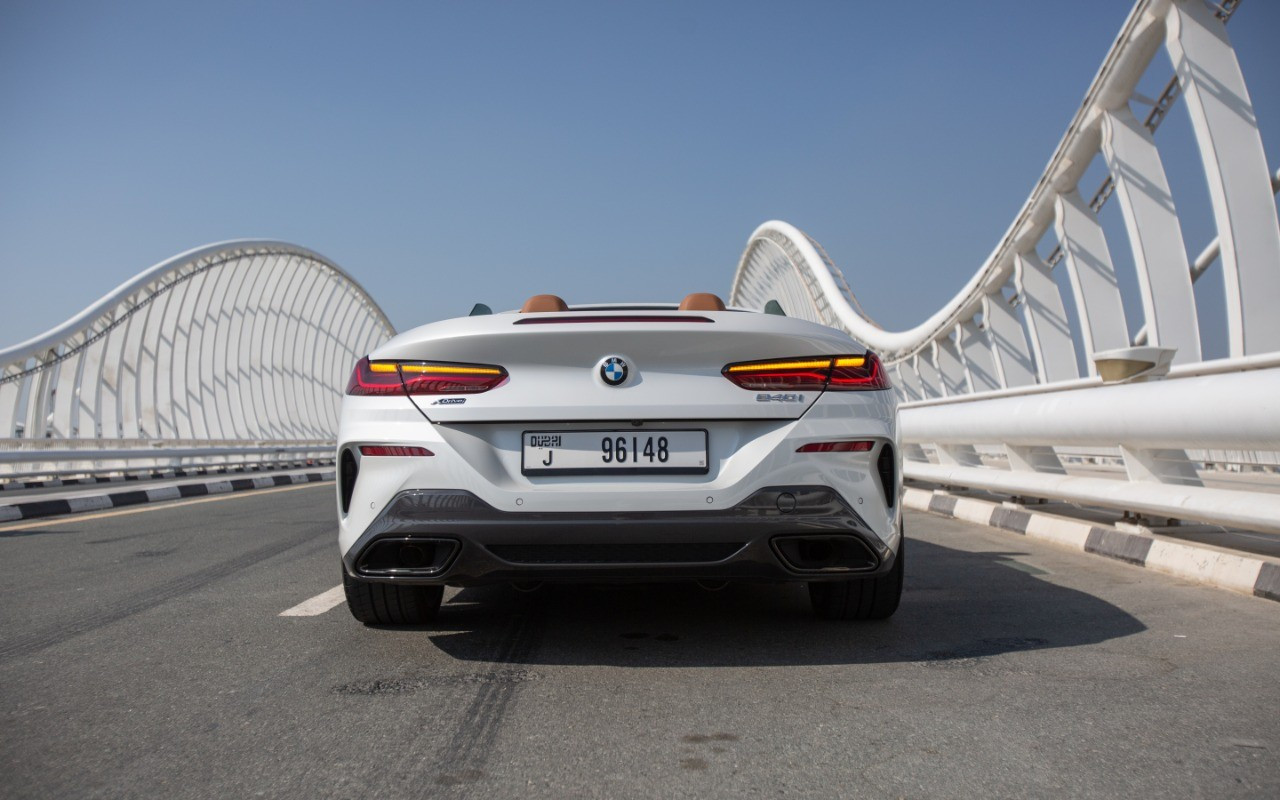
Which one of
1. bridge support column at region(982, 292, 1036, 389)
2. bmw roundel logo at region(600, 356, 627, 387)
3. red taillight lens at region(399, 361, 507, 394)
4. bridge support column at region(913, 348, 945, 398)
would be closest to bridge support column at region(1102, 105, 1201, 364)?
bridge support column at region(982, 292, 1036, 389)

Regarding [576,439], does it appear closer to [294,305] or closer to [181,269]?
[181,269]

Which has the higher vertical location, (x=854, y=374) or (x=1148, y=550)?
(x=854, y=374)

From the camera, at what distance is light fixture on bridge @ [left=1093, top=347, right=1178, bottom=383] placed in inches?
226

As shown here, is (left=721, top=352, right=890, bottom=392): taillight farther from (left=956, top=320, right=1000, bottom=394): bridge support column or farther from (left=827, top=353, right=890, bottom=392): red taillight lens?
(left=956, top=320, right=1000, bottom=394): bridge support column

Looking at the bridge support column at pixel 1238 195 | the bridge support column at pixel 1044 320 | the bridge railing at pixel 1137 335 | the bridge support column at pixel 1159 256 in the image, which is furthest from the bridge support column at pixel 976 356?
the bridge support column at pixel 1238 195

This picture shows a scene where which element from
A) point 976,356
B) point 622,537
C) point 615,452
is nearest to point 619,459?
point 615,452

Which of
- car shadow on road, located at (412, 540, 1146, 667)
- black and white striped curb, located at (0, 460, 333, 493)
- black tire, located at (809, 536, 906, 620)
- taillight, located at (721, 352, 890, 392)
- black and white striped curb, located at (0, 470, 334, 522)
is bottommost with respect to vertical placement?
black and white striped curb, located at (0, 460, 333, 493)

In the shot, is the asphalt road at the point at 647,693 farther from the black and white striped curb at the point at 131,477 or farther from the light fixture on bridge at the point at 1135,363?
the black and white striped curb at the point at 131,477

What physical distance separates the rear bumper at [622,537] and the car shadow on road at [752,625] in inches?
12.4

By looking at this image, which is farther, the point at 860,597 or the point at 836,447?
the point at 860,597

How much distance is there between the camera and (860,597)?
4062 mm

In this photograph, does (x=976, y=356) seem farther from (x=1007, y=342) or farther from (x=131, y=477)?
(x=131, y=477)

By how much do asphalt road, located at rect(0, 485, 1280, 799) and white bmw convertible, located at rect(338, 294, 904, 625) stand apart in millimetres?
351

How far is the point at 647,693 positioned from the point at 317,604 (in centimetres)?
211
